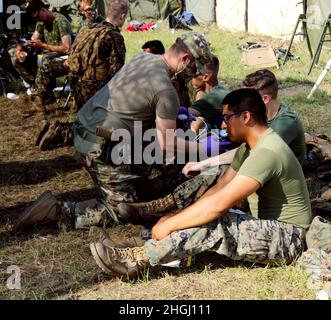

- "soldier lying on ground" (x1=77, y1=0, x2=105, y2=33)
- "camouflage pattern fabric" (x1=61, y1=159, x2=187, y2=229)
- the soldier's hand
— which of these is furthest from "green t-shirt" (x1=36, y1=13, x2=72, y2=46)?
"camouflage pattern fabric" (x1=61, y1=159, x2=187, y2=229)

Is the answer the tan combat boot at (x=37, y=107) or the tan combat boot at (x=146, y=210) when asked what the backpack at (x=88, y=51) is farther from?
the tan combat boot at (x=146, y=210)

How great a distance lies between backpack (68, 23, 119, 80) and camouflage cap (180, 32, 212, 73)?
2.16 meters

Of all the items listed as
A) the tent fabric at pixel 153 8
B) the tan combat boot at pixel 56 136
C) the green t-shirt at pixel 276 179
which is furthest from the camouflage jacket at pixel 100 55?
the tent fabric at pixel 153 8

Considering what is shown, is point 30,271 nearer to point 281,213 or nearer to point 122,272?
point 122,272

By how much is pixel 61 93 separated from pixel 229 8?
10.9 metres

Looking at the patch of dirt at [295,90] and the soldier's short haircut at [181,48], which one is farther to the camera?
the patch of dirt at [295,90]

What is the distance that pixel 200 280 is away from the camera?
3795mm

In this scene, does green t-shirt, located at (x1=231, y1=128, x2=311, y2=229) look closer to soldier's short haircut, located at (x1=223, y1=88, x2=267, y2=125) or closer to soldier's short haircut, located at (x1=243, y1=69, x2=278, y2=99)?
soldier's short haircut, located at (x1=223, y1=88, x2=267, y2=125)

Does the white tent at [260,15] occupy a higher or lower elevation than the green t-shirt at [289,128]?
lower

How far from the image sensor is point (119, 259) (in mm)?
3736

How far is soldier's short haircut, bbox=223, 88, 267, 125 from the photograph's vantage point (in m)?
3.72

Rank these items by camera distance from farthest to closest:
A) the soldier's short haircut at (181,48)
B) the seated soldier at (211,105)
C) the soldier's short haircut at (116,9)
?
the soldier's short haircut at (116,9) < the seated soldier at (211,105) < the soldier's short haircut at (181,48)

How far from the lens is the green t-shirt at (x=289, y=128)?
4.54 meters

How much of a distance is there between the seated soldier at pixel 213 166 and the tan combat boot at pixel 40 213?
1.92 feet
